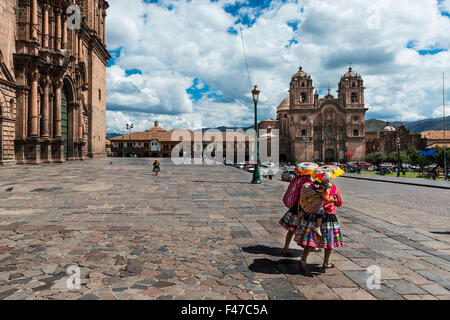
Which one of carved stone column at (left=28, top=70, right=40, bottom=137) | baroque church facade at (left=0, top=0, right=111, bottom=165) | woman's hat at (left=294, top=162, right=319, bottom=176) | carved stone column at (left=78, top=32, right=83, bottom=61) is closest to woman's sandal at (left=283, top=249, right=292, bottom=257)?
woman's hat at (left=294, top=162, right=319, bottom=176)

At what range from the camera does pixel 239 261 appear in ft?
14.3

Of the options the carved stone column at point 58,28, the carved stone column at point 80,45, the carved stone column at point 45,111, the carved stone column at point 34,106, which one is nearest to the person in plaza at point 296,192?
the carved stone column at point 34,106

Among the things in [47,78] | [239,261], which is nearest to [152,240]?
[239,261]

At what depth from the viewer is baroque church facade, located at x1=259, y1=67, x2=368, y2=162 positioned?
71.4 m

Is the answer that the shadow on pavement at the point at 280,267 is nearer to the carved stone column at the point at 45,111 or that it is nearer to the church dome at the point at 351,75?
the carved stone column at the point at 45,111

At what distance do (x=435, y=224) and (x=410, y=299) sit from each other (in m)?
5.19

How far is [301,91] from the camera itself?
235ft

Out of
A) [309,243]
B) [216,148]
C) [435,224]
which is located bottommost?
[435,224]

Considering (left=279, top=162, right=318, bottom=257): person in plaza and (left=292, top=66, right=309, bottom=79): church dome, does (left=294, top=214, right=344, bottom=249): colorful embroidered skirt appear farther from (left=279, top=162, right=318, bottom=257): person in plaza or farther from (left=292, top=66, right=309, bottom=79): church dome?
(left=292, top=66, right=309, bottom=79): church dome

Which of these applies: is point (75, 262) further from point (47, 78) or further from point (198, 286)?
point (47, 78)

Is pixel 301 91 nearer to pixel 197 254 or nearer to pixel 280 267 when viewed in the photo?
pixel 197 254

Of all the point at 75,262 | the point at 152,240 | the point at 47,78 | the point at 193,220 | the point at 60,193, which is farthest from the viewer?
the point at 47,78

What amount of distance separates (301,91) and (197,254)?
71.9 meters

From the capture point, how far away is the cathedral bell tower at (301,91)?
71.2m
